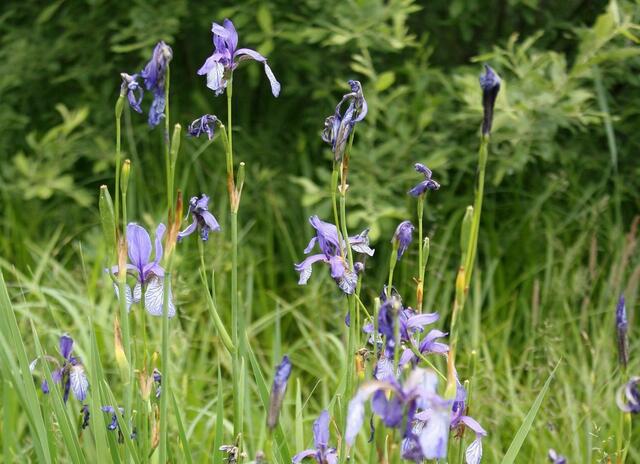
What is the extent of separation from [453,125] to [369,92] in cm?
36

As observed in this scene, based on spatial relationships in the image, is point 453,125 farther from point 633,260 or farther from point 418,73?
point 633,260

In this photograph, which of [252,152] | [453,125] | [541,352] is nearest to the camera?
[541,352]

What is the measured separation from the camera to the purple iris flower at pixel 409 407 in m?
0.89

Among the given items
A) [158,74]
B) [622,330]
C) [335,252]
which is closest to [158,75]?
[158,74]

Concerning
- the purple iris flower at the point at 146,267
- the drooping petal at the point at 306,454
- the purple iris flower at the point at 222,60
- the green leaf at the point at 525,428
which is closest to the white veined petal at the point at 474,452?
the green leaf at the point at 525,428

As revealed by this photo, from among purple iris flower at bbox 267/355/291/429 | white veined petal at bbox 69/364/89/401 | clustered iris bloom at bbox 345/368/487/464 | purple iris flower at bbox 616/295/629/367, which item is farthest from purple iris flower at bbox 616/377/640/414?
white veined petal at bbox 69/364/89/401

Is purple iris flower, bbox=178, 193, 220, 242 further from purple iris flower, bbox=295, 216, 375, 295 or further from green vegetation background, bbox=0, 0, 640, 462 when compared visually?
green vegetation background, bbox=0, 0, 640, 462

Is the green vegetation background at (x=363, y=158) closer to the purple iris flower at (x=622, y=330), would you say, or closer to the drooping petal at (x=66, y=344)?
the drooping petal at (x=66, y=344)

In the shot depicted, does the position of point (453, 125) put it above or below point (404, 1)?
below

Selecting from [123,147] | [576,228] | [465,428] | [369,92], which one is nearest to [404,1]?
[369,92]

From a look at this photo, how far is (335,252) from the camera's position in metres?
1.38

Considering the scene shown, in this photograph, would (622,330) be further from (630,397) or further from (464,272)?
(464,272)

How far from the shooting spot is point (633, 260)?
124 inches

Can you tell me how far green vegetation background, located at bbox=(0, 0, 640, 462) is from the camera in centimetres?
290
